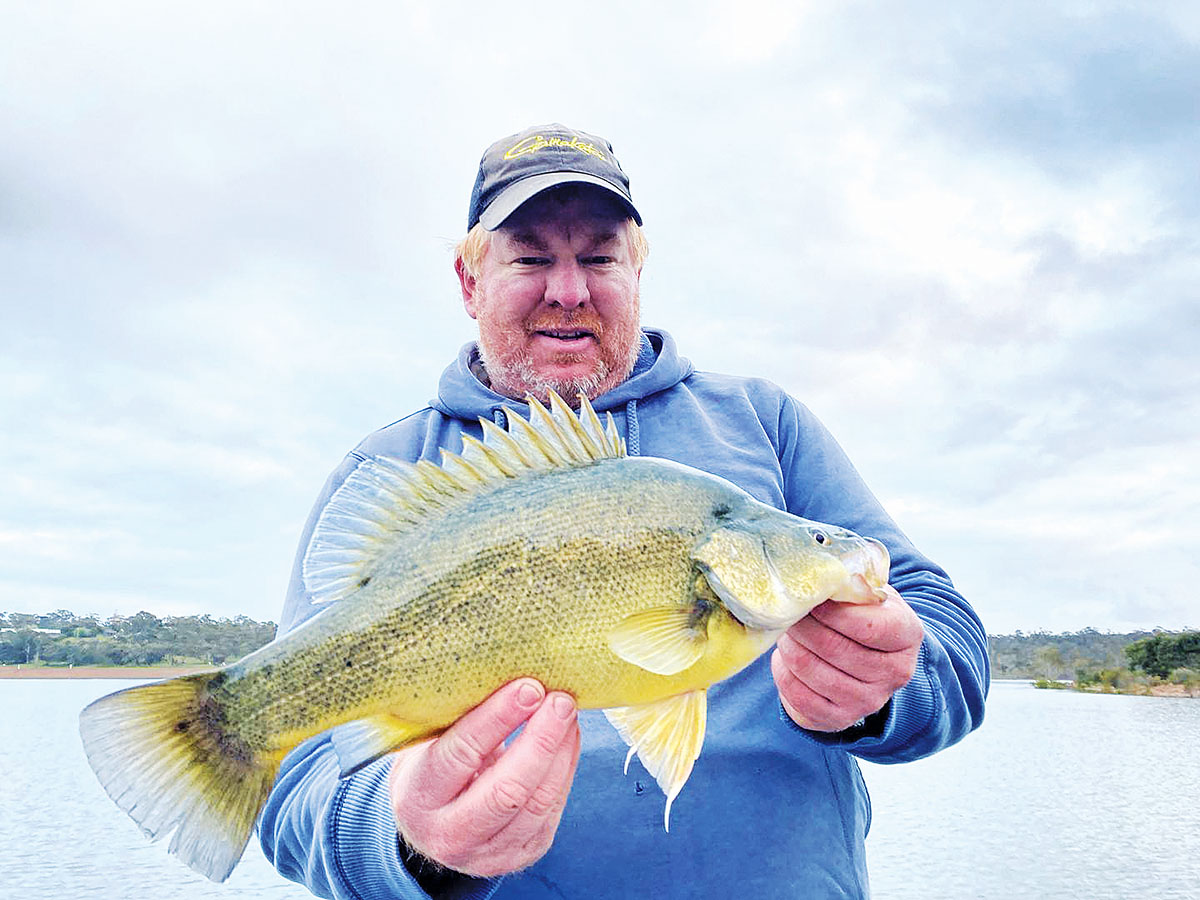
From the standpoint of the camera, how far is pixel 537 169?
4.23 m

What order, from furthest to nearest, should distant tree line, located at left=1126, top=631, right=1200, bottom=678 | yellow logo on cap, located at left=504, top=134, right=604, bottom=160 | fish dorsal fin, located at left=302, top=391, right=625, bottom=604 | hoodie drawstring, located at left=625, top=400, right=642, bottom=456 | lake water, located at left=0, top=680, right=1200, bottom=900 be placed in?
distant tree line, located at left=1126, top=631, right=1200, bottom=678 → lake water, located at left=0, top=680, right=1200, bottom=900 → yellow logo on cap, located at left=504, top=134, right=604, bottom=160 → hoodie drawstring, located at left=625, top=400, right=642, bottom=456 → fish dorsal fin, located at left=302, top=391, right=625, bottom=604

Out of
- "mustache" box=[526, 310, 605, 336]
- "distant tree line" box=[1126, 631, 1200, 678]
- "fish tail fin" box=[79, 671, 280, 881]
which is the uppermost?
"distant tree line" box=[1126, 631, 1200, 678]

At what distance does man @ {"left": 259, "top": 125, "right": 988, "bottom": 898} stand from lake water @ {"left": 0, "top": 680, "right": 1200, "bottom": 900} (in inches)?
526

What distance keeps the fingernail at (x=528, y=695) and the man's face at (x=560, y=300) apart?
6.60 feet

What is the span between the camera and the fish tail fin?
241 centimetres

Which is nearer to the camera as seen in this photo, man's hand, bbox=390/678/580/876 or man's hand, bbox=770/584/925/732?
man's hand, bbox=390/678/580/876

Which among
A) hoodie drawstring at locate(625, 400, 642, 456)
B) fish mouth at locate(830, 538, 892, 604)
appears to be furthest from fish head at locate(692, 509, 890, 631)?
hoodie drawstring at locate(625, 400, 642, 456)

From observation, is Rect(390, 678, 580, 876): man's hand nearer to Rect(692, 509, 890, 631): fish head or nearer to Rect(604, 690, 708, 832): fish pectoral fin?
Rect(604, 690, 708, 832): fish pectoral fin

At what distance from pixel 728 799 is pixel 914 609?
99 cm

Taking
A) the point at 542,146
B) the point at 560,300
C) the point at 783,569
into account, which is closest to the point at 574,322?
the point at 560,300

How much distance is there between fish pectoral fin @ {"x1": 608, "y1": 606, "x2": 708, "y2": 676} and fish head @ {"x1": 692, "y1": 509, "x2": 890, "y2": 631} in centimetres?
12

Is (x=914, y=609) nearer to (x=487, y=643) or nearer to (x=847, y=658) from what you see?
(x=847, y=658)

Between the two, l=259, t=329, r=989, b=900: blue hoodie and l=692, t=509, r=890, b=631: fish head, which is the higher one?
l=692, t=509, r=890, b=631: fish head

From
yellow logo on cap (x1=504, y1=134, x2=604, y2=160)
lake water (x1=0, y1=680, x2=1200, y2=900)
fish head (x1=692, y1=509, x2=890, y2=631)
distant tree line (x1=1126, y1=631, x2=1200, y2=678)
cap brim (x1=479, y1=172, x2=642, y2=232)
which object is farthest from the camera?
distant tree line (x1=1126, y1=631, x2=1200, y2=678)
